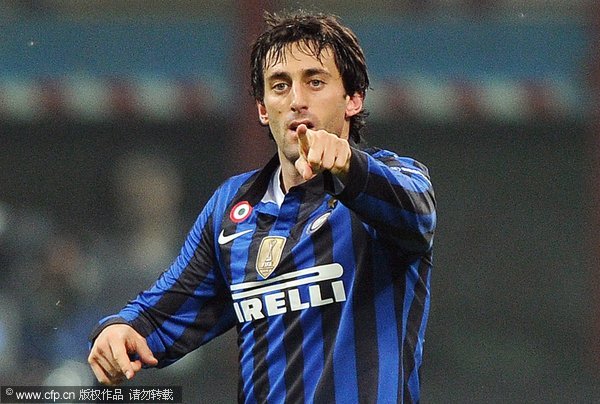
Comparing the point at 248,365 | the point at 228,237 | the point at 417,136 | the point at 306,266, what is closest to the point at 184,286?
the point at 228,237

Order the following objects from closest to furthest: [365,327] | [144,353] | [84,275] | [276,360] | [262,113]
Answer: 1. [365,327]
2. [276,360]
3. [144,353]
4. [262,113]
5. [84,275]

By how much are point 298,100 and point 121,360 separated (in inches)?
28.2

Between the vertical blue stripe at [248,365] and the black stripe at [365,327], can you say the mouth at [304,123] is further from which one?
the vertical blue stripe at [248,365]

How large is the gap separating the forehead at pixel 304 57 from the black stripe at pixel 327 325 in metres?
0.37

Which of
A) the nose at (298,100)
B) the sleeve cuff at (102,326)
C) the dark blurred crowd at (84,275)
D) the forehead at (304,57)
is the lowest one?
the dark blurred crowd at (84,275)

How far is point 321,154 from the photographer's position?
2967 mm

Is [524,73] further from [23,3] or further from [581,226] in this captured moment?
[23,3]

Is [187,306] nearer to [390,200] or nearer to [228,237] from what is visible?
[228,237]

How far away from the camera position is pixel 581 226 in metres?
13.0

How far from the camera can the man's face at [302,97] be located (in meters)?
3.40

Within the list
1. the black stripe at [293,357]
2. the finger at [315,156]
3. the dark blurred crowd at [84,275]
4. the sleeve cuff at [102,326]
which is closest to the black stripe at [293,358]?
the black stripe at [293,357]

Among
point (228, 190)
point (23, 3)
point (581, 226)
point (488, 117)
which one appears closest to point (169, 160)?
point (23, 3)

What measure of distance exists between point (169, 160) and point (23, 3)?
5.69 feet

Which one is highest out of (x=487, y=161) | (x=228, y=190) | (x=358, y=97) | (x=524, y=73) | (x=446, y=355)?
(x=358, y=97)
